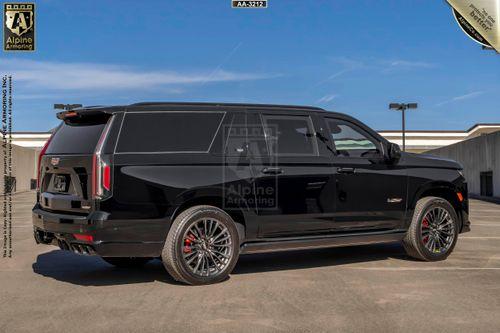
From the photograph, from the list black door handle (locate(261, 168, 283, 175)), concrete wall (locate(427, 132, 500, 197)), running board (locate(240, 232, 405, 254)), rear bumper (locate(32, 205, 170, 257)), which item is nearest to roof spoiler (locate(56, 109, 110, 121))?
rear bumper (locate(32, 205, 170, 257))

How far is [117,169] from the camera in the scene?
6066 mm

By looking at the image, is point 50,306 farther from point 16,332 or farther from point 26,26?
point 26,26

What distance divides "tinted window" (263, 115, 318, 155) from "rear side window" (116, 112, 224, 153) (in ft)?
2.19

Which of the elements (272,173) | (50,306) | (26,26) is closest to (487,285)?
(272,173)

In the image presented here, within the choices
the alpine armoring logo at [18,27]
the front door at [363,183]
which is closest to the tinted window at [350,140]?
the front door at [363,183]

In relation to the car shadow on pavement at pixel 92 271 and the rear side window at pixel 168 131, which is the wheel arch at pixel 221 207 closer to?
the rear side window at pixel 168 131

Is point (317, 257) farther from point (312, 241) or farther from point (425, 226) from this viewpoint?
point (425, 226)

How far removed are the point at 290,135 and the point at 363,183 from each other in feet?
3.94

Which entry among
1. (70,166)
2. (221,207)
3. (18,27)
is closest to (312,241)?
(221,207)

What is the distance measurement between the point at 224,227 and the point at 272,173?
88cm

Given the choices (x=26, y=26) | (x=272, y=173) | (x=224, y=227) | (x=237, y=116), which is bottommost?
(x=224, y=227)

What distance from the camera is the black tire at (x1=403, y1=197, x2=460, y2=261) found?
25.9ft

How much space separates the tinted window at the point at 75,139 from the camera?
20.8 feet

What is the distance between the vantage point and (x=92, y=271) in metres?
7.44
